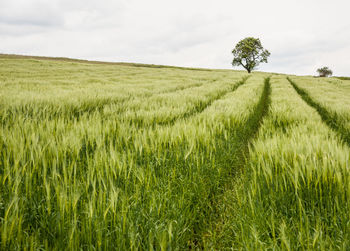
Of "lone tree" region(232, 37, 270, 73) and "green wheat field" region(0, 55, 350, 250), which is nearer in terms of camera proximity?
"green wheat field" region(0, 55, 350, 250)

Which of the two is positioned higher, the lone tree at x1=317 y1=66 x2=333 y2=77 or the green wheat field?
the lone tree at x1=317 y1=66 x2=333 y2=77

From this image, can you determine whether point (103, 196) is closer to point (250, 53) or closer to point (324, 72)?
point (250, 53)

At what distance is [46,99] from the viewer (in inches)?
146

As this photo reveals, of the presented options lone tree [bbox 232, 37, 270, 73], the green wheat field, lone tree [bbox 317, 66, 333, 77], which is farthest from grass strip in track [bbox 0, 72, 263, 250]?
lone tree [bbox 317, 66, 333, 77]

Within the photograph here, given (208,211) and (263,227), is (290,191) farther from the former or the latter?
(208,211)

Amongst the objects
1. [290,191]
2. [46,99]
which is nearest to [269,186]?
[290,191]

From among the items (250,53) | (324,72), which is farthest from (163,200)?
(324,72)

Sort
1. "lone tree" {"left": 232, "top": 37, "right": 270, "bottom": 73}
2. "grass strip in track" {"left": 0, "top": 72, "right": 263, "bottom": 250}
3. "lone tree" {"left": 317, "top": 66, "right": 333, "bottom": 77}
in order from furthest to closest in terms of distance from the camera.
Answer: "lone tree" {"left": 317, "top": 66, "right": 333, "bottom": 77}, "lone tree" {"left": 232, "top": 37, "right": 270, "bottom": 73}, "grass strip in track" {"left": 0, "top": 72, "right": 263, "bottom": 250}

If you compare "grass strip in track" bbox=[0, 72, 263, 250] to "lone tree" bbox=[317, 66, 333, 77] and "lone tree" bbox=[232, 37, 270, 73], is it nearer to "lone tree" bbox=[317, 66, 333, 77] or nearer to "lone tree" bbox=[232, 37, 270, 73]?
"lone tree" bbox=[232, 37, 270, 73]

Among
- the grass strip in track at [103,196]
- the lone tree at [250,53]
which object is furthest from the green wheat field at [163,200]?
the lone tree at [250,53]

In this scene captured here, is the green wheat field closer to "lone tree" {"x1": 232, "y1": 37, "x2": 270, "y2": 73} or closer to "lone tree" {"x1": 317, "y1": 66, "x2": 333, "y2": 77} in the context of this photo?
"lone tree" {"x1": 232, "y1": 37, "x2": 270, "y2": 73}

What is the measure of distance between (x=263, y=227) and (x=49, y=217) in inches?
37.7

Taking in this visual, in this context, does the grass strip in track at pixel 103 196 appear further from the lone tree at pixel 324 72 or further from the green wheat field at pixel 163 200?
the lone tree at pixel 324 72

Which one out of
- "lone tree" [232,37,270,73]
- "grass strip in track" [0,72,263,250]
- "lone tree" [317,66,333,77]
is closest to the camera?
"grass strip in track" [0,72,263,250]
